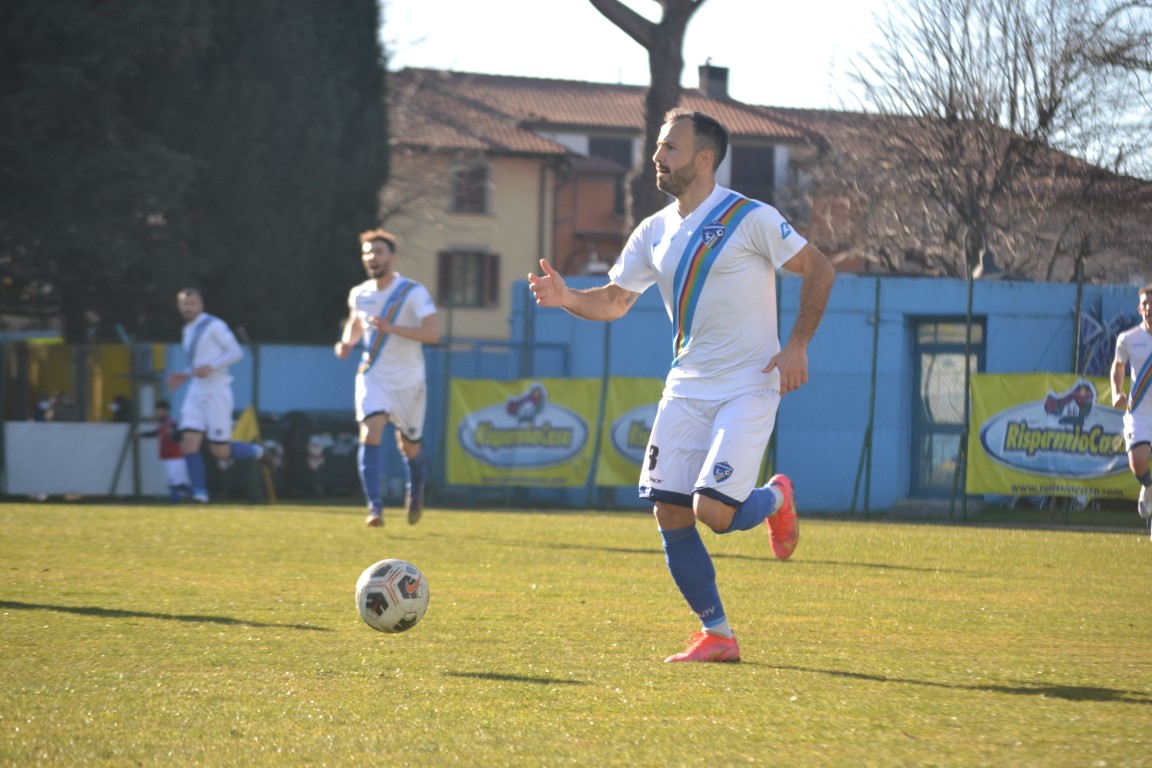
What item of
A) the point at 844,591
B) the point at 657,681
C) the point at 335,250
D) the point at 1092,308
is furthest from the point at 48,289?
the point at 657,681

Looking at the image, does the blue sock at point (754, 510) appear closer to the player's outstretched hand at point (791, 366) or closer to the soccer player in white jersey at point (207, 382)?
the player's outstretched hand at point (791, 366)

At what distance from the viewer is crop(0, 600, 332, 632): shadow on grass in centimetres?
799

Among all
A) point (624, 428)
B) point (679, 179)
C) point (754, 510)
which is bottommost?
point (624, 428)

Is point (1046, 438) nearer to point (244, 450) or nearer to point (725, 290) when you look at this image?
point (244, 450)

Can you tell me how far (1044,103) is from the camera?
92.8 ft

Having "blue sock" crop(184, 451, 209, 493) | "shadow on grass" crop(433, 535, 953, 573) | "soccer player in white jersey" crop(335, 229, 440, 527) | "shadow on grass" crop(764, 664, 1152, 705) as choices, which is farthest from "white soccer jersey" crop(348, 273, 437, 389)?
"shadow on grass" crop(764, 664, 1152, 705)

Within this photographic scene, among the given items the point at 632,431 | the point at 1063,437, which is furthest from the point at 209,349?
the point at 1063,437

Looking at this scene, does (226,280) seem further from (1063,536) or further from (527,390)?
(1063,536)

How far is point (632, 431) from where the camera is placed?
2131 centimetres

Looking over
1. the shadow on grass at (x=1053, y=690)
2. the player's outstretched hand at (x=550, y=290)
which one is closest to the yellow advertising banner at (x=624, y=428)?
the player's outstretched hand at (x=550, y=290)

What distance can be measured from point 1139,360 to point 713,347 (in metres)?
8.93

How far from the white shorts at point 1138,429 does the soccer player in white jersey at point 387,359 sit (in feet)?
20.7

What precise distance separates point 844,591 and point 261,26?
2460 centimetres

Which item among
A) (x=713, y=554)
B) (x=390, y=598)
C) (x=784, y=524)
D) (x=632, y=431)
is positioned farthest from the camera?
(x=632, y=431)
